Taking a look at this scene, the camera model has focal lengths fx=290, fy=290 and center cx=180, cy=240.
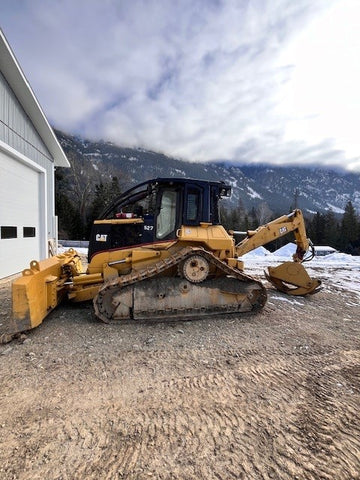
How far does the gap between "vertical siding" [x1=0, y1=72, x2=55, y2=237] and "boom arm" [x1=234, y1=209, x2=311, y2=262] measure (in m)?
8.46

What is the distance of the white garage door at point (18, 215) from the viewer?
31.9 feet

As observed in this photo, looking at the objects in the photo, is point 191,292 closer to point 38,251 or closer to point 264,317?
point 264,317

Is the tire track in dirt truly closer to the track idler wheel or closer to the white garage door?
the track idler wheel

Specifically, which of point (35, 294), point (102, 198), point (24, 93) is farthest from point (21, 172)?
point (102, 198)

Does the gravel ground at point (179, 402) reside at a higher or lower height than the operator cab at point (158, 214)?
lower

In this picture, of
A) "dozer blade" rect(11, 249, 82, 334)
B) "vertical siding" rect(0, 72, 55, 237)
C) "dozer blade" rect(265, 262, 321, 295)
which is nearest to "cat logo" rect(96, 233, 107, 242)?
"dozer blade" rect(11, 249, 82, 334)

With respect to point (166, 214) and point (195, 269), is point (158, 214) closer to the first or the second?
point (166, 214)

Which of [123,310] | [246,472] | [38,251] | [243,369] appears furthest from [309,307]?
[38,251]

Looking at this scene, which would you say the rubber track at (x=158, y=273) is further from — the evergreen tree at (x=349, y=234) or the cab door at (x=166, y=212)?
the evergreen tree at (x=349, y=234)

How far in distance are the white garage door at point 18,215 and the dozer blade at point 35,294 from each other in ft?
17.6

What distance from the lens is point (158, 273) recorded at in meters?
5.08

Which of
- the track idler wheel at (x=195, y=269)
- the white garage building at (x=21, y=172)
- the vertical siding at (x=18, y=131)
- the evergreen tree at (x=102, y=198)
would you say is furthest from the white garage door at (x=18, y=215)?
the evergreen tree at (x=102, y=198)

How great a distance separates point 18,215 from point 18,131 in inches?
122

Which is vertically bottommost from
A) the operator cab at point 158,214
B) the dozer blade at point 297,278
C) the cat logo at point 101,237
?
the dozer blade at point 297,278
